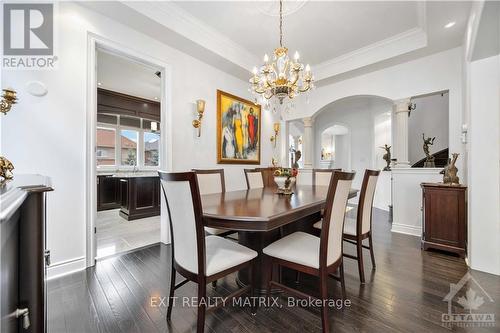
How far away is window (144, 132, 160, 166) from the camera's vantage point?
234 inches

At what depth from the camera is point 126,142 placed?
562cm

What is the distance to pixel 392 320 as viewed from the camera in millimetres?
1448

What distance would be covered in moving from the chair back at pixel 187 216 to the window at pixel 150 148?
5171mm

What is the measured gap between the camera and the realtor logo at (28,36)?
1.88 m

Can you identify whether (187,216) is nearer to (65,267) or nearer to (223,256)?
(223,256)

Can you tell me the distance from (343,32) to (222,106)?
2.16m

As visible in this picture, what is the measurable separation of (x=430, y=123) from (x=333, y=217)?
5.97 meters

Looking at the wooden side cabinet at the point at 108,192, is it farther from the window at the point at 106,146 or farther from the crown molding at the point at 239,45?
the crown molding at the point at 239,45

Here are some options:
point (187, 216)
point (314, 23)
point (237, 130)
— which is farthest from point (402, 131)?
point (187, 216)

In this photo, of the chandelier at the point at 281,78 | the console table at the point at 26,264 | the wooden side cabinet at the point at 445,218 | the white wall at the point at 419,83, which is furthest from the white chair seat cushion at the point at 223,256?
the white wall at the point at 419,83

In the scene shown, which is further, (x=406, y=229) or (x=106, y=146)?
(x=106, y=146)

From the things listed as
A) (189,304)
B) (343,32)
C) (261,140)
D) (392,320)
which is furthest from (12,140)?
(343,32)

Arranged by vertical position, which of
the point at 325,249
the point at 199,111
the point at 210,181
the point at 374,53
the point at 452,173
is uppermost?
the point at 374,53

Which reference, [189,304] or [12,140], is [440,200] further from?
[12,140]
